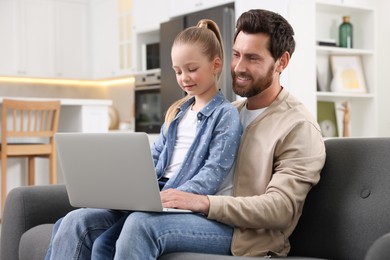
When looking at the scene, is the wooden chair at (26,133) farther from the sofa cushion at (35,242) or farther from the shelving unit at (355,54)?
the sofa cushion at (35,242)

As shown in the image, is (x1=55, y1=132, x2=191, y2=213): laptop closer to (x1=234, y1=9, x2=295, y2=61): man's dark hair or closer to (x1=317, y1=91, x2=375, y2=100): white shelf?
(x1=234, y1=9, x2=295, y2=61): man's dark hair

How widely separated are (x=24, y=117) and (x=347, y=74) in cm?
262

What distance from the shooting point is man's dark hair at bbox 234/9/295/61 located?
187cm

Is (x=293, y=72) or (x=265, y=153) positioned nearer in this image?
(x=265, y=153)

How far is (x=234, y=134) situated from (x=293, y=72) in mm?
2826

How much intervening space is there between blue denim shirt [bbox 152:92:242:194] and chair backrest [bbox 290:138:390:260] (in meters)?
0.30

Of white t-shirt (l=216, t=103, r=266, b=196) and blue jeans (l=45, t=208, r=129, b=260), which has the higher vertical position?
white t-shirt (l=216, t=103, r=266, b=196)

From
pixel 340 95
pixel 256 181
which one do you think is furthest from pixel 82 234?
pixel 340 95

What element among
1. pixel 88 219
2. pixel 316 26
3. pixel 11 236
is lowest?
pixel 11 236

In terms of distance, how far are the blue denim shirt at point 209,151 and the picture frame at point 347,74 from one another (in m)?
2.93

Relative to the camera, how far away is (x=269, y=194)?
1704mm

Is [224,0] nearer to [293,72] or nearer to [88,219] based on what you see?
[293,72]

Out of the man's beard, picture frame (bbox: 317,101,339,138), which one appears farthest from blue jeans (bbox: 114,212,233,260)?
picture frame (bbox: 317,101,339,138)

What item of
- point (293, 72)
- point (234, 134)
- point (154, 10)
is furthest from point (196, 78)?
point (154, 10)
